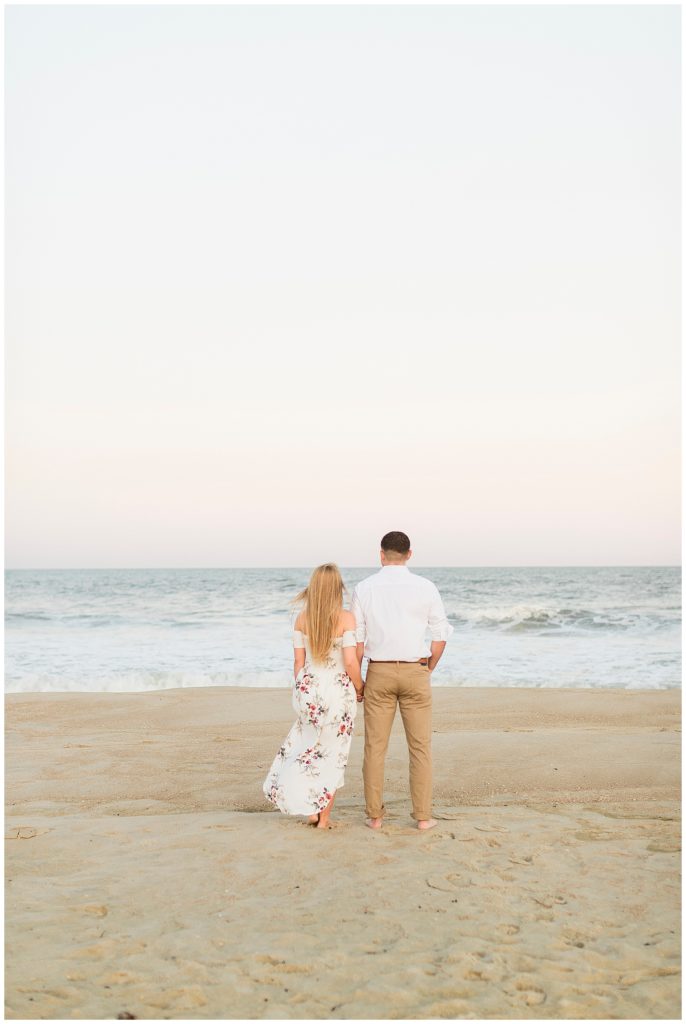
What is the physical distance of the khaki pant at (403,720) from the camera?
6.04 metres

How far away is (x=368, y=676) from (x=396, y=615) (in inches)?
19.2

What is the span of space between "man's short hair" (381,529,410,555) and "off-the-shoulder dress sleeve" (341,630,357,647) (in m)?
0.64

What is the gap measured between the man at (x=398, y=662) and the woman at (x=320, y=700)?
0.15m

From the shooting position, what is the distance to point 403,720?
608cm

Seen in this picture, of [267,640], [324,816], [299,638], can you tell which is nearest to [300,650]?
[299,638]

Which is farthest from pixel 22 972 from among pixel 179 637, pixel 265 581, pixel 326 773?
pixel 265 581

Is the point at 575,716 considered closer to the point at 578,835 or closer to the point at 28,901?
the point at 578,835

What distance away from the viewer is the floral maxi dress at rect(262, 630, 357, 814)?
242 inches

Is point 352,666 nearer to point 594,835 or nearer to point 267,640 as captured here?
point 594,835

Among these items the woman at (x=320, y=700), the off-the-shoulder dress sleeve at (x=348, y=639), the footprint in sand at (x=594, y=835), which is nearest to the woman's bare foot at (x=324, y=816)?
the woman at (x=320, y=700)

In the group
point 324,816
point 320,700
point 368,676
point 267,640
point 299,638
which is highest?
point 299,638

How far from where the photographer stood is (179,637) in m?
24.8

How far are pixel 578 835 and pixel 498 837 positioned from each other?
1.94 feet

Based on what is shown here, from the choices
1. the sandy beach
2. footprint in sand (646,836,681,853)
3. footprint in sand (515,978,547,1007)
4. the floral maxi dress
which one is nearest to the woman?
the floral maxi dress
